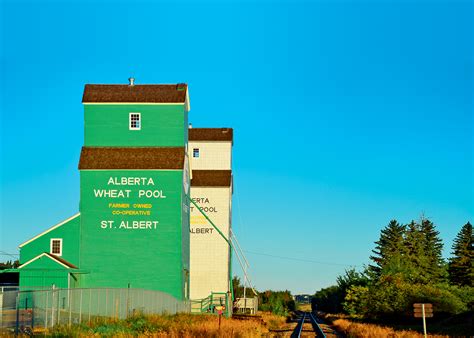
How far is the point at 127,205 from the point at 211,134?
70.0ft

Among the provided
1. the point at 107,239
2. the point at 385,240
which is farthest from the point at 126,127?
the point at 385,240

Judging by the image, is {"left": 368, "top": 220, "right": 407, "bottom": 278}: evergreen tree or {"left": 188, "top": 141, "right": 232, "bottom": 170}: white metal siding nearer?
{"left": 188, "top": 141, "right": 232, "bottom": 170}: white metal siding

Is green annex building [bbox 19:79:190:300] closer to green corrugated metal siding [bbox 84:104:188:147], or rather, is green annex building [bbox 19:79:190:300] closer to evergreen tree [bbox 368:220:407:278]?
green corrugated metal siding [bbox 84:104:188:147]

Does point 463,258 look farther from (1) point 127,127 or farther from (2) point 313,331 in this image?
(1) point 127,127

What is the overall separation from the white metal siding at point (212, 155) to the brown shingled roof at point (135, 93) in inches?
635

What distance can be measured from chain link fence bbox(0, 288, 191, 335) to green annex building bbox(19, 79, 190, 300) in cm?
332

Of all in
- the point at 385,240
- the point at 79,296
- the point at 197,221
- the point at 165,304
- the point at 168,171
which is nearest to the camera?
the point at 79,296

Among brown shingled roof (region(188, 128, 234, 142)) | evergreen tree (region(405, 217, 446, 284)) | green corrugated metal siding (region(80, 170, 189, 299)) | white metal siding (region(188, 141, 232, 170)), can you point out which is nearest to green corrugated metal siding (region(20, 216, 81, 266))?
green corrugated metal siding (region(80, 170, 189, 299))

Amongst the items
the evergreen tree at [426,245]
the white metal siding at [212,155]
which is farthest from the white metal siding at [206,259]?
the evergreen tree at [426,245]

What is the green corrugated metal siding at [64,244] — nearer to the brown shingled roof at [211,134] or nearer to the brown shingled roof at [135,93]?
the brown shingled roof at [135,93]

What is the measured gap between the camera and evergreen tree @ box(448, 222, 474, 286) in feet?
322

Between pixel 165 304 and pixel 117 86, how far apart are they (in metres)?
16.5

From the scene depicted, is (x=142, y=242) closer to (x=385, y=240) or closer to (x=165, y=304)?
(x=165, y=304)

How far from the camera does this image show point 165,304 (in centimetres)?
4553
